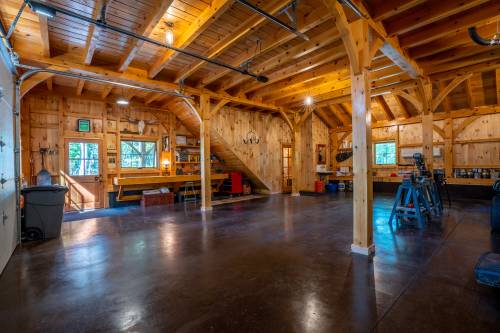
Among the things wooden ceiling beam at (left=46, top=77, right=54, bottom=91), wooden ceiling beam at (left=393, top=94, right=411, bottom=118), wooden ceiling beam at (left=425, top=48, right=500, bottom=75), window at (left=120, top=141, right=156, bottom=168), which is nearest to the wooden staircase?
window at (left=120, top=141, right=156, bottom=168)

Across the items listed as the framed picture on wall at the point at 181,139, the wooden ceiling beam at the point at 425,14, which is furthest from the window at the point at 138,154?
the wooden ceiling beam at the point at 425,14

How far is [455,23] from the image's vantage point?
378 cm

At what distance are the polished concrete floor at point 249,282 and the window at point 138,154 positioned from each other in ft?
11.2

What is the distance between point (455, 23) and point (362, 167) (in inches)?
112

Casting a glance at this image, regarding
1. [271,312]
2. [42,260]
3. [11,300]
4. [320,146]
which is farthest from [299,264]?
[320,146]

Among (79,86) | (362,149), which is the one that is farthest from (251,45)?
(79,86)

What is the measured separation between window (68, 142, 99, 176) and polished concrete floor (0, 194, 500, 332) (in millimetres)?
2910

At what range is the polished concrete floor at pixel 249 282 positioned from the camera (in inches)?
71.8

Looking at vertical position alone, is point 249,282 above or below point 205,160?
below

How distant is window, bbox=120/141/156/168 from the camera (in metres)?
7.49

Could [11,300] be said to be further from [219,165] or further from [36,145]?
[219,165]

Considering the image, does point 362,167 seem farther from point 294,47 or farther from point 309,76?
point 309,76

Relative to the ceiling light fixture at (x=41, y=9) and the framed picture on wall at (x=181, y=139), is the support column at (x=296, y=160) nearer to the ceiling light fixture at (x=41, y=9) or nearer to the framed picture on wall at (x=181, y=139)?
the framed picture on wall at (x=181, y=139)

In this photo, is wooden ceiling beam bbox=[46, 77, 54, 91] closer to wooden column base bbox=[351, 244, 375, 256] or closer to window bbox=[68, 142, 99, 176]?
window bbox=[68, 142, 99, 176]
